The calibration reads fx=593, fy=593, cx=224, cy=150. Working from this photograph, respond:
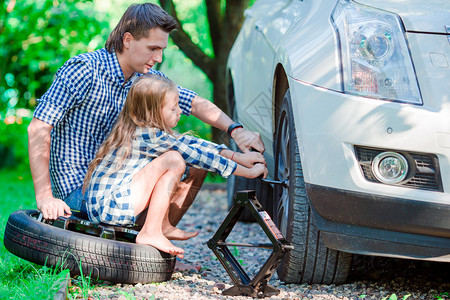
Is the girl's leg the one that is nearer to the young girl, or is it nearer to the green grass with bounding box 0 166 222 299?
the young girl

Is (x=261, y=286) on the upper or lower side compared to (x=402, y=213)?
lower

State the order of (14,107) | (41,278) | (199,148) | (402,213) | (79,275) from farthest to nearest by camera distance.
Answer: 1. (14,107)
2. (199,148)
3. (79,275)
4. (41,278)
5. (402,213)

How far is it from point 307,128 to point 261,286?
770 millimetres

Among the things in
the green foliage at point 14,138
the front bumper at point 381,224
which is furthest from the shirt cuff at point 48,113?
the green foliage at point 14,138

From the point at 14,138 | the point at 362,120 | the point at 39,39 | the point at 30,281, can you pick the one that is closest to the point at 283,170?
the point at 362,120

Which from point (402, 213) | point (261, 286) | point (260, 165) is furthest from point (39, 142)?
point (402, 213)

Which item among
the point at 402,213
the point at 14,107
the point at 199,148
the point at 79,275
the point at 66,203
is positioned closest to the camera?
the point at 402,213

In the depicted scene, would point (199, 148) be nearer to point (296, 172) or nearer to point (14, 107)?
point (296, 172)

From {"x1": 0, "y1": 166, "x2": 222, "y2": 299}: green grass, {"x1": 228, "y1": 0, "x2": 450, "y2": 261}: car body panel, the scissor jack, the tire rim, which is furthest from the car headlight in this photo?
{"x1": 0, "y1": 166, "x2": 222, "y2": 299}: green grass

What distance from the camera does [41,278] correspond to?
2543 millimetres

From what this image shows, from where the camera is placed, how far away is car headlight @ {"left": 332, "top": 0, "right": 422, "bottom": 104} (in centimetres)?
226

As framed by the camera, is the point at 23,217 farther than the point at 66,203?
No

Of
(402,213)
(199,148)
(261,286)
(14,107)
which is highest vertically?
(14,107)

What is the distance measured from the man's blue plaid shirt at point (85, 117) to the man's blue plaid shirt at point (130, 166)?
26 cm
